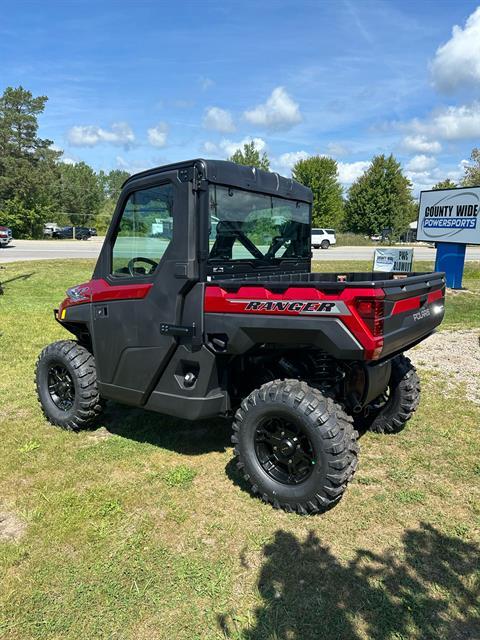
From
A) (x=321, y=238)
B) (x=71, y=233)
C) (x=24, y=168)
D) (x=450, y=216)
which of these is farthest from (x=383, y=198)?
(x=450, y=216)

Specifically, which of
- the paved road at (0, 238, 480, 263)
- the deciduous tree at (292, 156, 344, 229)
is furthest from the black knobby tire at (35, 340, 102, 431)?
the deciduous tree at (292, 156, 344, 229)

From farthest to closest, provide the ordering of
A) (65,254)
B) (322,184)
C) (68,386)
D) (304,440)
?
1. (322,184)
2. (65,254)
3. (68,386)
4. (304,440)

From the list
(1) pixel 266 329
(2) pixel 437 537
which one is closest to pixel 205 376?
(1) pixel 266 329

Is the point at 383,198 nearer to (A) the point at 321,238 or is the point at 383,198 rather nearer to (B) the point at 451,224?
(A) the point at 321,238

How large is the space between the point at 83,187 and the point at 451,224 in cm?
5927

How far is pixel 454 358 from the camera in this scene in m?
7.03

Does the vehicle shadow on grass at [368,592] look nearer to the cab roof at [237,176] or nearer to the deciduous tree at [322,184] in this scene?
the cab roof at [237,176]

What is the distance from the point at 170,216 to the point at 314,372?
1.54 metres

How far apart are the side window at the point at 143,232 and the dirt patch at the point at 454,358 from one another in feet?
12.7

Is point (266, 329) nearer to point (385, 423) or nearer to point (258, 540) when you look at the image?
point (258, 540)

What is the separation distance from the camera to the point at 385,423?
440cm

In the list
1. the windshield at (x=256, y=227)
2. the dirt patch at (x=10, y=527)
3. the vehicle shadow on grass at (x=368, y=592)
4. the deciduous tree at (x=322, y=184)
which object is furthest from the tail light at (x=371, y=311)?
the deciduous tree at (x=322, y=184)

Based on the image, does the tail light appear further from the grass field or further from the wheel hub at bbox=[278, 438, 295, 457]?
the grass field

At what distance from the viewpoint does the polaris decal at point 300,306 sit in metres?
2.81
